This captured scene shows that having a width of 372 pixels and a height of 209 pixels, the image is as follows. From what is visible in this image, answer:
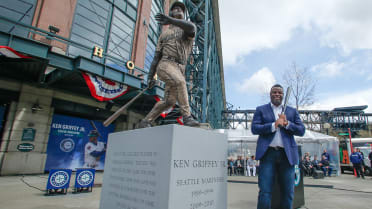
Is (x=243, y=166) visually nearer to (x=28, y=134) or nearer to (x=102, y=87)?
(x=102, y=87)

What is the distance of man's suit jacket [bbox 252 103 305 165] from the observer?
2475 millimetres

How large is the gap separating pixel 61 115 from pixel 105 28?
17.9 feet

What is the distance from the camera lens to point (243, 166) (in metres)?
16.0

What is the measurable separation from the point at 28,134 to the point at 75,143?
2443mm

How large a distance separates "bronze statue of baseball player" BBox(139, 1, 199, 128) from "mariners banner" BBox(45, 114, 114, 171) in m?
9.22

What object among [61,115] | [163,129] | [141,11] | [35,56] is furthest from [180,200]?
[141,11]

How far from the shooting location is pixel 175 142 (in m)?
2.22

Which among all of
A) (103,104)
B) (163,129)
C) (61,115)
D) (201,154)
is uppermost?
(103,104)

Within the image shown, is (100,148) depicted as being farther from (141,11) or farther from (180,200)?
(180,200)

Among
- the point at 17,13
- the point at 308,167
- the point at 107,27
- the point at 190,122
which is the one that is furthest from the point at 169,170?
the point at 308,167

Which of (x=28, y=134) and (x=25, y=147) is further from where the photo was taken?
(x=28, y=134)

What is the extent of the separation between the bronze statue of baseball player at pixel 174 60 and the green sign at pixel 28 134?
840 centimetres

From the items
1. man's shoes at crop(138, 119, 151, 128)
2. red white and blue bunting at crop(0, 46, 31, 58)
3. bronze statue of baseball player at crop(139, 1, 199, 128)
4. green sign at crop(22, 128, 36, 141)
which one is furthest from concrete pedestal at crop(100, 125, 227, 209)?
green sign at crop(22, 128, 36, 141)

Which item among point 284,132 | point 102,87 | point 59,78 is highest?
point 59,78
